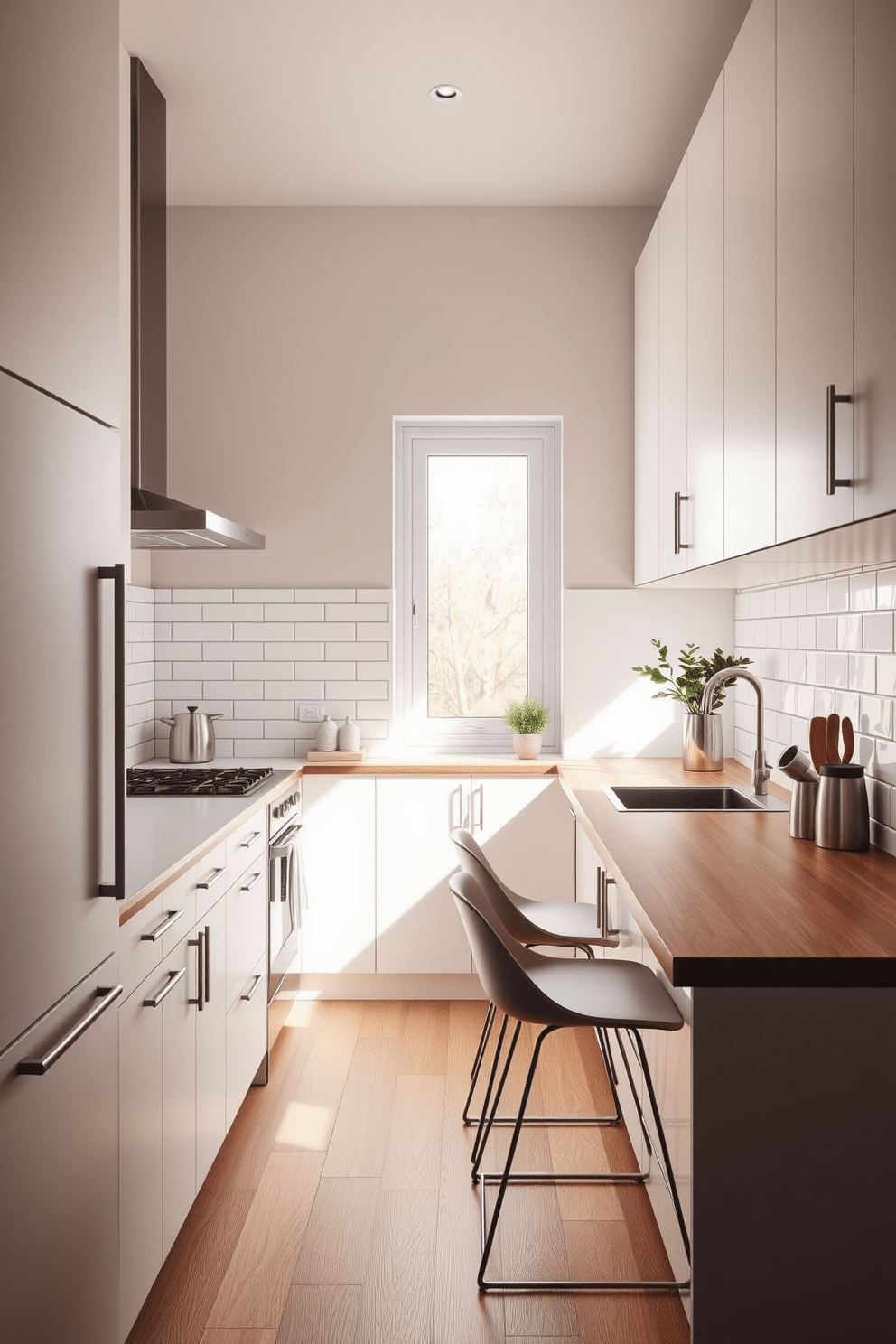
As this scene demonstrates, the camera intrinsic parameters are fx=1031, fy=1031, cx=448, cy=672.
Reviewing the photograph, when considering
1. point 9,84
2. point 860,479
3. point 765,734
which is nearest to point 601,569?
point 765,734

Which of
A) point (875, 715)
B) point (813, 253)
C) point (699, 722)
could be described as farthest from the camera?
point (699, 722)

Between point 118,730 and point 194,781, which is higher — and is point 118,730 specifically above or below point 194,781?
above

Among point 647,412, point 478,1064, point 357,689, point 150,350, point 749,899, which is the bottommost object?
point 478,1064

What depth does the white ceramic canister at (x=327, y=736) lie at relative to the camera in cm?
399

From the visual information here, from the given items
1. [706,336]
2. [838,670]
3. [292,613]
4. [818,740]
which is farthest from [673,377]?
[292,613]

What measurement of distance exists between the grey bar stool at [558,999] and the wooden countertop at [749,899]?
22cm

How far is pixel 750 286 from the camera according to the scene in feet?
7.32

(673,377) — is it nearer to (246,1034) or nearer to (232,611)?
(232,611)

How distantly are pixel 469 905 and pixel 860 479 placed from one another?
1.08 meters

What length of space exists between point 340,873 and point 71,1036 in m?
2.32

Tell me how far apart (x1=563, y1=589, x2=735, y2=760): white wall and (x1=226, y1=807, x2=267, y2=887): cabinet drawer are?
4.68 ft

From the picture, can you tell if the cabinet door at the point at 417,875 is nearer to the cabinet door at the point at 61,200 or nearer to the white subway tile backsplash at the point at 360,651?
the white subway tile backsplash at the point at 360,651

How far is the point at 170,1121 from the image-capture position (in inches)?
84.4

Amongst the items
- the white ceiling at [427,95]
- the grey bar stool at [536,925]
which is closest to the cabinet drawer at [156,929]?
the grey bar stool at [536,925]
